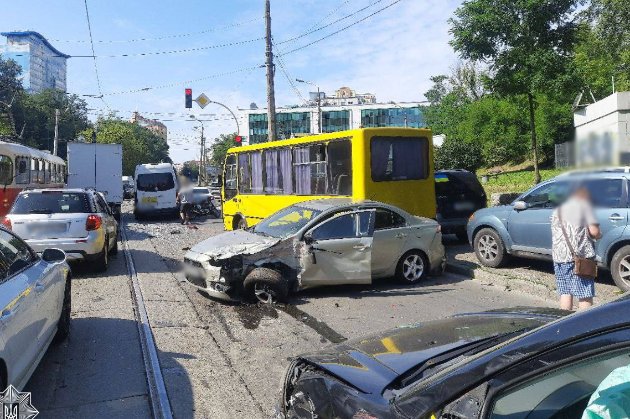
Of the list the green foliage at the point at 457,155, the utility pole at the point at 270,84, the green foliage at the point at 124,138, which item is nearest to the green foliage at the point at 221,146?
the green foliage at the point at 124,138

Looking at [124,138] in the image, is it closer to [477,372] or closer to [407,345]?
[407,345]

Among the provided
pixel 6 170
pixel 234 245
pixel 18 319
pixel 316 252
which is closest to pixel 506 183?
pixel 316 252

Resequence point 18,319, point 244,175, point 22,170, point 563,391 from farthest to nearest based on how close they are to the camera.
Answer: point 22,170, point 244,175, point 18,319, point 563,391

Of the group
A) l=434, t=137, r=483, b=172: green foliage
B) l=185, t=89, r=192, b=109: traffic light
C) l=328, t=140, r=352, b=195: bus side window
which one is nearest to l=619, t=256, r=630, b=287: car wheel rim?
l=328, t=140, r=352, b=195: bus side window

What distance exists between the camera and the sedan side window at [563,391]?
1.79 meters

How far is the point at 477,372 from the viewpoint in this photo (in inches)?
77.6

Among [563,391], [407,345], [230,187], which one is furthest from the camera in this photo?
[230,187]

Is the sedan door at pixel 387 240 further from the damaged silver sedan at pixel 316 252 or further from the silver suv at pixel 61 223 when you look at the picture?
the silver suv at pixel 61 223

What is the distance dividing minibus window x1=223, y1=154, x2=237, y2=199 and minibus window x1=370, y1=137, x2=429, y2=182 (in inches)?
240

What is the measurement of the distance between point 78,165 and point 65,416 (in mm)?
22748

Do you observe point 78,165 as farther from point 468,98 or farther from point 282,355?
point 468,98

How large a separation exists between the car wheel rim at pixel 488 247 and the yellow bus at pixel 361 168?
69.0 inches

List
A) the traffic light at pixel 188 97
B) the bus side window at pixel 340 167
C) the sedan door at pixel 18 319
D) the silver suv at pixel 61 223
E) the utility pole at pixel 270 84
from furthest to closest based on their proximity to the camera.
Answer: the traffic light at pixel 188 97
the utility pole at pixel 270 84
the bus side window at pixel 340 167
the silver suv at pixel 61 223
the sedan door at pixel 18 319

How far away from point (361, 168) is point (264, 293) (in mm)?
3916
